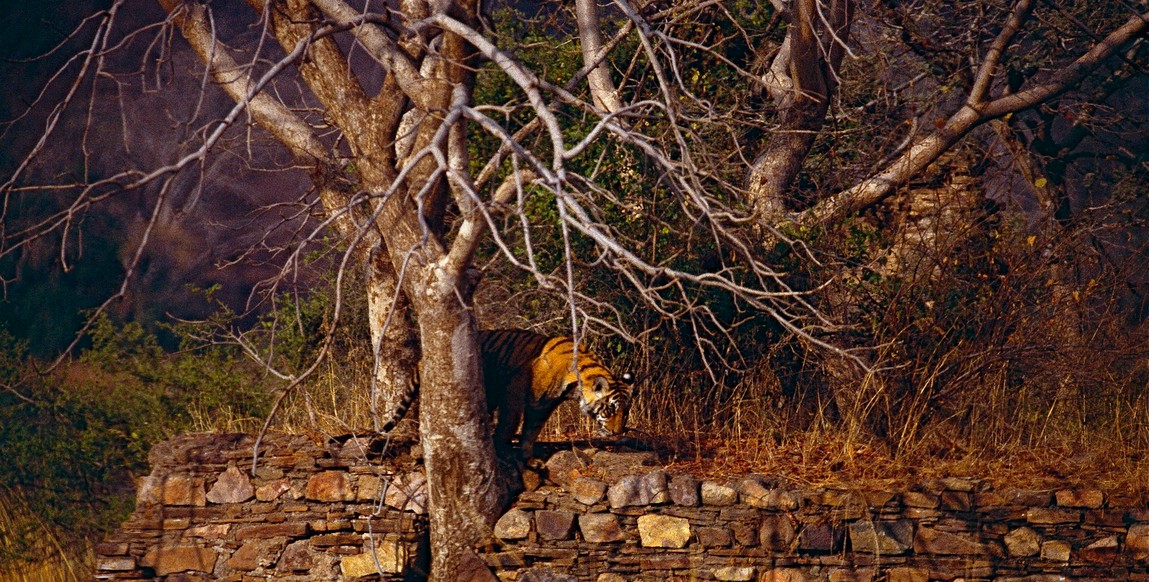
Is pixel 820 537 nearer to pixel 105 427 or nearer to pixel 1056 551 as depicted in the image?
pixel 1056 551

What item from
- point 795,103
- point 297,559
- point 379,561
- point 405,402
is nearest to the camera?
point 379,561

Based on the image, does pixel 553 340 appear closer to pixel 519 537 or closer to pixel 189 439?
pixel 519 537

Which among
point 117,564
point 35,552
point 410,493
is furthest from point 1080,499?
point 35,552

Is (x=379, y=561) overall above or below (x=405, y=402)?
below

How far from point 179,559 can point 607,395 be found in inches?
118

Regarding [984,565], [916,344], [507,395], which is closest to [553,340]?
[507,395]

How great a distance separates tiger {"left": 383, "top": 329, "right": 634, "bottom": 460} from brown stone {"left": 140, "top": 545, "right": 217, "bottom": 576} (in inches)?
58.2

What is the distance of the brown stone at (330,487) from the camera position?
23.6ft

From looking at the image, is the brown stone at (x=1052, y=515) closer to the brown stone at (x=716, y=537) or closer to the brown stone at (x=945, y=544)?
the brown stone at (x=945, y=544)

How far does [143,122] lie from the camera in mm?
15281

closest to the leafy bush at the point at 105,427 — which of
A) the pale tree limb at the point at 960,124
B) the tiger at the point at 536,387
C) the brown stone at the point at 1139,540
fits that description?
the tiger at the point at 536,387

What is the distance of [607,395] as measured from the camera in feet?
23.4

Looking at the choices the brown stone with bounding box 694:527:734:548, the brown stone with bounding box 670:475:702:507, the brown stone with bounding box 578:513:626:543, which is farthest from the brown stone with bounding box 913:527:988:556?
the brown stone with bounding box 578:513:626:543

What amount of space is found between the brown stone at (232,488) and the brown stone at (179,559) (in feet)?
1.15
